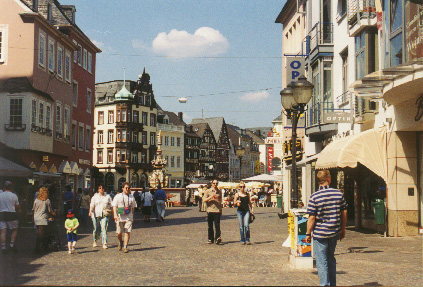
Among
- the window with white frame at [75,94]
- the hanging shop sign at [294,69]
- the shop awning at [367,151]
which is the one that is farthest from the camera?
the window with white frame at [75,94]

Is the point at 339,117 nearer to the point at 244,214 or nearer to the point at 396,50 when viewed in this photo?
the point at 396,50

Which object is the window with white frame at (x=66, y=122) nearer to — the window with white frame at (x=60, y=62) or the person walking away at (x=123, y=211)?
the window with white frame at (x=60, y=62)

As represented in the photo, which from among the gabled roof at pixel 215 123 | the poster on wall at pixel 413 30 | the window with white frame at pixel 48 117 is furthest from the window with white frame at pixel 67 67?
the gabled roof at pixel 215 123

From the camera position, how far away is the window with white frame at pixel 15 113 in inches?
1281

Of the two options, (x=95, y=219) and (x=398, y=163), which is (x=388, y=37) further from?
(x=95, y=219)

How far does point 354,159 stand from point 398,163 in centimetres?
148

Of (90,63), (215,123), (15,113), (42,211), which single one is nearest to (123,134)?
(215,123)

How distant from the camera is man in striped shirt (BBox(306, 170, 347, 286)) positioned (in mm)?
8953

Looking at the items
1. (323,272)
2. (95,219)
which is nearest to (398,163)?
(95,219)

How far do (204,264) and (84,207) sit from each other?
45.1ft

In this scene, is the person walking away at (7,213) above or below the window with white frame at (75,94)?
below

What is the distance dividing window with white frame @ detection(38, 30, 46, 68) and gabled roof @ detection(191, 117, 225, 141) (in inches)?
3793

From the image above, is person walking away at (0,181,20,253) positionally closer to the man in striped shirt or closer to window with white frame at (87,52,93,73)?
the man in striped shirt

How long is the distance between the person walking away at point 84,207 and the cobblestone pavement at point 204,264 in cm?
631
